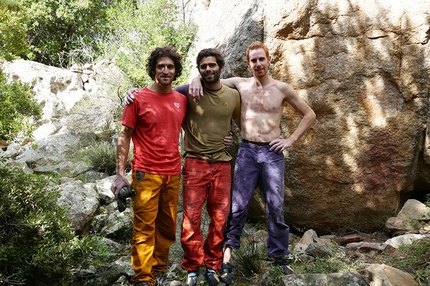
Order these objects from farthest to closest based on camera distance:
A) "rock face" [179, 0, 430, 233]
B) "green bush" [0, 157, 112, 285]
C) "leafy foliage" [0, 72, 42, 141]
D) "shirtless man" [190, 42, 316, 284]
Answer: "leafy foliage" [0, 72, 42, 141] < "rock face" [179, 0, 430, 233] < "shirtless man" [190, 42, 316, 284] < "green bush" [0, 157, 112, 285]

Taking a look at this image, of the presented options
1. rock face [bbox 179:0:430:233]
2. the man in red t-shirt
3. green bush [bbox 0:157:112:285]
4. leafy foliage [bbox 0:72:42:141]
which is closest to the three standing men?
the man in red t-shirt

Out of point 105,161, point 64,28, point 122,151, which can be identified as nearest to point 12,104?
point 105,161

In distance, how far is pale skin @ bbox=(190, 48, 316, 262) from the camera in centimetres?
376

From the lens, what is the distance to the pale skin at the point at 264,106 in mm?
3756

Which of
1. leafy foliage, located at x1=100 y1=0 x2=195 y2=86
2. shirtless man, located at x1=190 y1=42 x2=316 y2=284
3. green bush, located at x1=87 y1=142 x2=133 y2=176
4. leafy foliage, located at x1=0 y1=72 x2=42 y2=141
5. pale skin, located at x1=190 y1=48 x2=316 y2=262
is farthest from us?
leafy foliage, located at x1=100 y1=0 x2=195 y2=86

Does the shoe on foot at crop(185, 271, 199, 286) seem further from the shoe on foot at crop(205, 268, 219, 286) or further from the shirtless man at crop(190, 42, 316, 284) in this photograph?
the shirtless man at crop(190, 42, 316, 284)

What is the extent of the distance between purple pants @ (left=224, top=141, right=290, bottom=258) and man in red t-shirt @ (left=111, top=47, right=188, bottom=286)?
58 centimetres

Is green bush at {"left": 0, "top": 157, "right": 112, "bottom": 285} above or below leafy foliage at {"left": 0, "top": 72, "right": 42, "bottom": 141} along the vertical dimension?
below

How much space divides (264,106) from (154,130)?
43.5 inches

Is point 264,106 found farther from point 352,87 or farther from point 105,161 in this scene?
point 105,161

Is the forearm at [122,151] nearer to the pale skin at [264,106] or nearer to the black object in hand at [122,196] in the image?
the black object in hand at [122,196]

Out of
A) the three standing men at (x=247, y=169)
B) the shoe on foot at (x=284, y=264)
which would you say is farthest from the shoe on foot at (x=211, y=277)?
the shoe on foot at (x=284, y=264)

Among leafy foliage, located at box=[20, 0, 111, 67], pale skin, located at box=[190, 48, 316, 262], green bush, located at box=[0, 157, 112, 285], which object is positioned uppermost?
leafy foliage, located at box=[20, 0, 111, 67]

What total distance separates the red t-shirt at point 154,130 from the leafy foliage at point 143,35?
973cm
